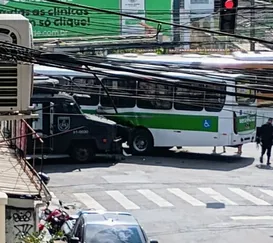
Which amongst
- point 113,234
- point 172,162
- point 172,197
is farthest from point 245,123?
point 113,234

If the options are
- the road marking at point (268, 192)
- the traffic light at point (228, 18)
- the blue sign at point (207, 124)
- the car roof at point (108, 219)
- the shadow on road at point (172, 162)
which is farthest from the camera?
the blue sign at point (207, 124)

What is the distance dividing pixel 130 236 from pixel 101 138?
11.8 meters

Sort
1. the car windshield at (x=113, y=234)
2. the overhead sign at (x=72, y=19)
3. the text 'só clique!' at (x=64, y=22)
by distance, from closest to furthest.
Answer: the car windshield at (x=113, y=234) → the overhead sign at (x=72, y=19) → the text 'só clique!' at (x=64, y=22)

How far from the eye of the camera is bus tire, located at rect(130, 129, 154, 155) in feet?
92.7

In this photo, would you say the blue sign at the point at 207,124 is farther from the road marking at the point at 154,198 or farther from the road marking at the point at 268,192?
the road marking at the point at 154,198

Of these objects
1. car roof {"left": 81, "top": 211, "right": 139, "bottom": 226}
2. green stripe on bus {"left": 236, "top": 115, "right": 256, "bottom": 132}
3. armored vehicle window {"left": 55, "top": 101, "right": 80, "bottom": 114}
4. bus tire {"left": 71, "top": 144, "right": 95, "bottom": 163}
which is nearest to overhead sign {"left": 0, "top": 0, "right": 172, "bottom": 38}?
green stripe on bus {"left": 236, "top": 115, "right": 256, "bottom": 132}

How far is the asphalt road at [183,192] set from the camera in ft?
60.8

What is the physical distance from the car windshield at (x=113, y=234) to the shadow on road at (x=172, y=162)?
10.5 meters

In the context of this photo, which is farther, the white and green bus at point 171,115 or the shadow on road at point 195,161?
the white and green bus at point 171,115

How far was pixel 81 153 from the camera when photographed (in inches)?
1038

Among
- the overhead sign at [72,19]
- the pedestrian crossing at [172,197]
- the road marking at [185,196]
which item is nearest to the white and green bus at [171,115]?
the pedestrian crossing at [172,197]

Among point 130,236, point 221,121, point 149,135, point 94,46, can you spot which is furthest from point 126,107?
point 130,236

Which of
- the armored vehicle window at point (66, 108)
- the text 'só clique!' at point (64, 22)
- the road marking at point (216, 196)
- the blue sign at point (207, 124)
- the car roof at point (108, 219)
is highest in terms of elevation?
the text 'só clique!' at point (64, 22)

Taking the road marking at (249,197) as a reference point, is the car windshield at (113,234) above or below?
above
